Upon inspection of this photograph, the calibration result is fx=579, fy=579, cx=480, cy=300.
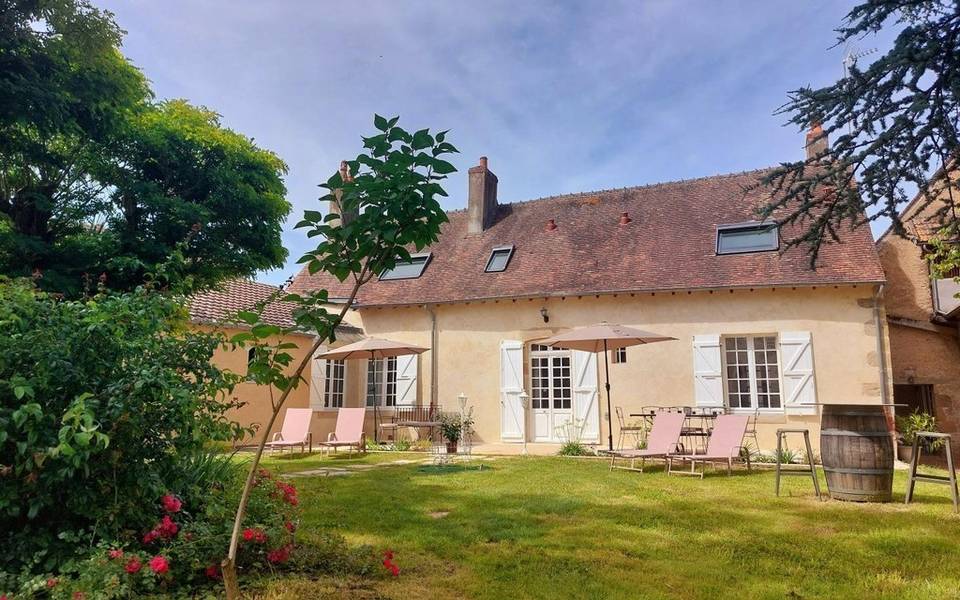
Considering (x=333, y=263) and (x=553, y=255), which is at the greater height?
(x=553, y=255)

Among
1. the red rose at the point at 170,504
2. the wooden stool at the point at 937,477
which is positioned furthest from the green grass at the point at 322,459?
the wooden stool at the point at 937,477

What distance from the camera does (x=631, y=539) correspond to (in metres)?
4.15

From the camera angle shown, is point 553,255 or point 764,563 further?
point 553,255

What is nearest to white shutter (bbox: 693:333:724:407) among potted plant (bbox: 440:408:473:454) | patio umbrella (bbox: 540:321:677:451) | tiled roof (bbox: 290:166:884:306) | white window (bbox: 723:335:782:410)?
white window (bbox: 723:335:782:410)

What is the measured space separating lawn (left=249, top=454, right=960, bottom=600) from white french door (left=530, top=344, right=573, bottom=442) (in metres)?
5.27

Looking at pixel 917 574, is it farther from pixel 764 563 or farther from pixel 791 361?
pixel 791 361

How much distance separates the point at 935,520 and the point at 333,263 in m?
5.21

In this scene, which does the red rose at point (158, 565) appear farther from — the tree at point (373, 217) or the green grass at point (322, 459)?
the green grass at point (322, 459)

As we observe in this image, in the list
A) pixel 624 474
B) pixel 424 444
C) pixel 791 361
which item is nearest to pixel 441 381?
pixel 424 444

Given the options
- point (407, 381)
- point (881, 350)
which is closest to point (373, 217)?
point (881, 350)

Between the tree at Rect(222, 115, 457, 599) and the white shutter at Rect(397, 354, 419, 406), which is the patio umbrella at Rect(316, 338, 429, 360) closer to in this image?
the white shutter at Rect(397, 354, 419, 406)

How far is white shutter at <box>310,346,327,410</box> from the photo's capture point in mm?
13234

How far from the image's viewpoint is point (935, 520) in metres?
4.69

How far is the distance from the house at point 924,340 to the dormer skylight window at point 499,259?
7.86m
